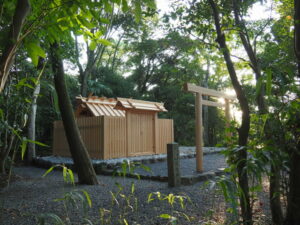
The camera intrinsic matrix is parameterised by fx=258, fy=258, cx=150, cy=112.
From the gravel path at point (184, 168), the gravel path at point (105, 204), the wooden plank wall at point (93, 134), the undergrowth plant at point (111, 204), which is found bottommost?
the gravel path at point (105, 204)

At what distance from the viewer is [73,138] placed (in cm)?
559

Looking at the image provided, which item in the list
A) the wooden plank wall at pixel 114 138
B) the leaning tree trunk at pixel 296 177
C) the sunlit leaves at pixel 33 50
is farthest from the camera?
the wooden plank wall at pixel 114 138

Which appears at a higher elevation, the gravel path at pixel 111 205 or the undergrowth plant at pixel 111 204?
the undergrowth plant at pixel 111 204

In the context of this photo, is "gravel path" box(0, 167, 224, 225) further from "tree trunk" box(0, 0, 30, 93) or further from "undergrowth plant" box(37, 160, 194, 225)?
"tree trunk" box(0, 0, 30, 93)

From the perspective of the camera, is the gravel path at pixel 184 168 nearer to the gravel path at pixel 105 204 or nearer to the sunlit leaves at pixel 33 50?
the gravel path at pixel 105 204

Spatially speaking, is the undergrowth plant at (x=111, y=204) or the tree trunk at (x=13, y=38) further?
the undergrowth plant at (x=111, y=204)

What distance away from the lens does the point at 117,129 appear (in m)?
9.57

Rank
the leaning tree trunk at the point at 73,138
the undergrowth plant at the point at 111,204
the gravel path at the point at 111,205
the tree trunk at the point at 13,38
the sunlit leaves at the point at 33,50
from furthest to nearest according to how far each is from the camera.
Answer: the leaning tree trunk at the point at 73,138, the gravel path at the point at 111,205, the undergrowth plant at the point at 111,204, the sunlit leaves at the point at 33,50, the tree trunk at the point at 13,38

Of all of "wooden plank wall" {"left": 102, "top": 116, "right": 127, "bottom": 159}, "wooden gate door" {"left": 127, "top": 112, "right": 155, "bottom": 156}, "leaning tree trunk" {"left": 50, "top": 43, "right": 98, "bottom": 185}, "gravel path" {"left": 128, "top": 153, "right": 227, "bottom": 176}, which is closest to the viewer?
"leaning tree trunk" {"left": 50, "top": 43, "right": 98, "bottom": 185}

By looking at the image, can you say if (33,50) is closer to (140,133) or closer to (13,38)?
(13,38)

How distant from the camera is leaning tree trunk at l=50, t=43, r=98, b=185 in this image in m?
5.45

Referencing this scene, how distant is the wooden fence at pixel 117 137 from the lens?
9.23 meters

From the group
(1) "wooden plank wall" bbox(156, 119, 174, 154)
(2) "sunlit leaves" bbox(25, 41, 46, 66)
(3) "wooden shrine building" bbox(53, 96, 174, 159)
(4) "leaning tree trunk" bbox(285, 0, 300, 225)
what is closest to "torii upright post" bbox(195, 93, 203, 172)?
(3) "wooden shrine building" bbox(53, 96, 174, 159)

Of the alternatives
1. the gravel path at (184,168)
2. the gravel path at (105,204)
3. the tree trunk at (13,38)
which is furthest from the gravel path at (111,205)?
the tree trunk at (13,38)
